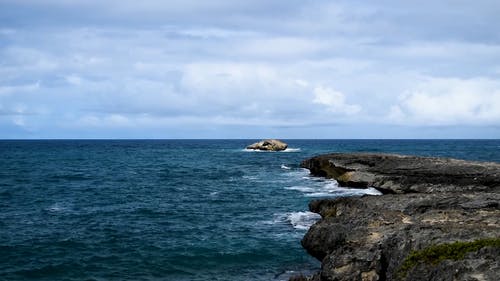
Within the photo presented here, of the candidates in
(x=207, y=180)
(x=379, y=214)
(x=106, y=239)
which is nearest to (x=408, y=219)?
(x=379, y=214)

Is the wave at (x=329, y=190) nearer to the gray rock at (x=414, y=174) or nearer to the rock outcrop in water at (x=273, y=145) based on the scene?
the gray rock at (x=414, y=174)

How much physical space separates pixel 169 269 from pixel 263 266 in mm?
4987

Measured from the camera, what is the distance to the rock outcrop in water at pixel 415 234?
1287 cm

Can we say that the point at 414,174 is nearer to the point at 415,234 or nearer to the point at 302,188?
the point at 302,188

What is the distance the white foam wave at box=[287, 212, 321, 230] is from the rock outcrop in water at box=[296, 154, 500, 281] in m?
2.80

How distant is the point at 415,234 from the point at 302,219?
76.8 ft

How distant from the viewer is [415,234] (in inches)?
645

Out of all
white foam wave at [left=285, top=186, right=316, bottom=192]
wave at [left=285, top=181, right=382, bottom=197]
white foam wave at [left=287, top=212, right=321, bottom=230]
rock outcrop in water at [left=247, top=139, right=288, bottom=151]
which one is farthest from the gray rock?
rock outcrop in water at [left=247, top=139, right=288, bottom=151]

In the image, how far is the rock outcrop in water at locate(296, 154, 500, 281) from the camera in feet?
42.2

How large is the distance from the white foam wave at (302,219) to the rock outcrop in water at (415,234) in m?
2.80

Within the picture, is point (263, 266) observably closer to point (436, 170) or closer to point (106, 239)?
point (106, 239)

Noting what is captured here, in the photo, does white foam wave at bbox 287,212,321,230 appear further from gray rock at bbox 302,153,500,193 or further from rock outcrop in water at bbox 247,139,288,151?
rock outcrop in water at bbox 247,139,288,151

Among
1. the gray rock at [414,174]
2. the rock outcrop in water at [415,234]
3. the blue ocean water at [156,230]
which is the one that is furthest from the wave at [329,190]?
the rock outcrop in water at [415,234]

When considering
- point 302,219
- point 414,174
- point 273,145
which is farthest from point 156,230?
point 273,145
